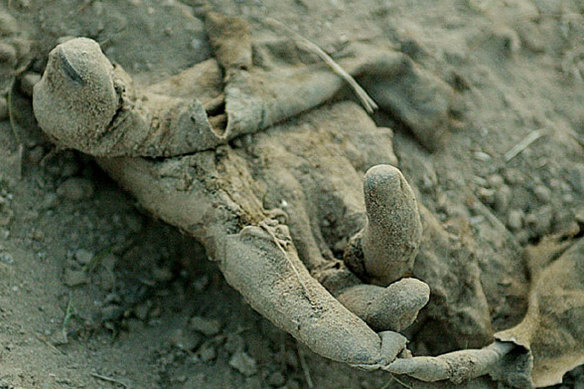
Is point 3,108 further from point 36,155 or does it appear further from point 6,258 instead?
point 6,258

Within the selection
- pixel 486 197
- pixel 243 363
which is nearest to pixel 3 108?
pixel 243 363

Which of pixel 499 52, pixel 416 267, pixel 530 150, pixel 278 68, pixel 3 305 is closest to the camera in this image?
pixel 3 305

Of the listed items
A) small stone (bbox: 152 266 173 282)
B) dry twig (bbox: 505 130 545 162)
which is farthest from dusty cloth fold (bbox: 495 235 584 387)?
small stone (bbox: 152 266 173 282)

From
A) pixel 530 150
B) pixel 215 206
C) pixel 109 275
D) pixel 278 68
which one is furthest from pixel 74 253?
pixel 530 150

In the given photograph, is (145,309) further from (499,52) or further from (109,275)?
(499,52)

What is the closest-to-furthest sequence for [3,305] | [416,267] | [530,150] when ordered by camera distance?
1. [3,305]
2. [416,267]
3. [530,150]

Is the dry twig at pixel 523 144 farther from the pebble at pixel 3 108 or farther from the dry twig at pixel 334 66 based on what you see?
the pebble at pixel 3 108

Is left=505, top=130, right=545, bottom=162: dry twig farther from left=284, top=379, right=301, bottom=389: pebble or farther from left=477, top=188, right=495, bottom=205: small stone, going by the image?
left=284, top=379, right=301, bottom=389: pebble
